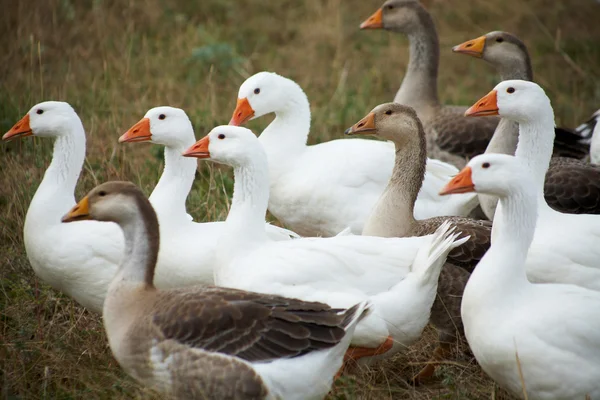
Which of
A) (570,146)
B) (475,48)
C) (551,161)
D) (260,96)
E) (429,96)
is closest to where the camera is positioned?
(260,96)

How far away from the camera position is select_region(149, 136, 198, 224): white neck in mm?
5855

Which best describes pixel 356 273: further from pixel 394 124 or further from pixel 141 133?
pixel 141 133

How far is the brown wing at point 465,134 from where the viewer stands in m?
7.88

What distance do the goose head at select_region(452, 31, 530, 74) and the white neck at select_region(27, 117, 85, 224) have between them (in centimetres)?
344

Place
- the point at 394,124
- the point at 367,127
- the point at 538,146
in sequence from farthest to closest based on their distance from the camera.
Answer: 1. the point at 367,127
2. the point at 394,124
3. the point at 538,146

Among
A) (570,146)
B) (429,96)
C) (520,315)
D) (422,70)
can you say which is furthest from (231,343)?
(422,70)

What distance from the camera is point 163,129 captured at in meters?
6.08

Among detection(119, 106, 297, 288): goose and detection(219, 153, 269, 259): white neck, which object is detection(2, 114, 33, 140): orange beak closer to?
detection(119, 106, 297, 288): goose

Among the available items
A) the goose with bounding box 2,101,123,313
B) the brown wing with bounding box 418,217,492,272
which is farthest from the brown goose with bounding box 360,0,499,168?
the goose with bounding box 2,101,123,313

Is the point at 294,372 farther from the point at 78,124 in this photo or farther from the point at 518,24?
the point at 518,24

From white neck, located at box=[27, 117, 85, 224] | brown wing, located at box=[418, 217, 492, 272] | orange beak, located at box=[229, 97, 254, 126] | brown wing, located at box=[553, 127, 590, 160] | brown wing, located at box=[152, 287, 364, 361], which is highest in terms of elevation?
orange beak, located at box=[229, 97, 254, 126]

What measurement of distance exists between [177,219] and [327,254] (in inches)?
51.2

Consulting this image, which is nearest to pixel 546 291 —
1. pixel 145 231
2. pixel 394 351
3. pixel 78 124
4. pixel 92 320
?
pixel 394 351

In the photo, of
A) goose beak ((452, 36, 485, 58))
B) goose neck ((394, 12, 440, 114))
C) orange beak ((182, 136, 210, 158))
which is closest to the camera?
orange beak ((182, 136, 210, 158))
